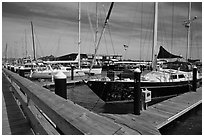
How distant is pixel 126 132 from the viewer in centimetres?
138

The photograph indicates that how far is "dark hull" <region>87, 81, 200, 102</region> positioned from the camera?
11273 mm

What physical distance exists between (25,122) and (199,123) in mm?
7708

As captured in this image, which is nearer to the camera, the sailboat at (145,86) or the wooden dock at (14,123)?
the wooden dock at (14,123)

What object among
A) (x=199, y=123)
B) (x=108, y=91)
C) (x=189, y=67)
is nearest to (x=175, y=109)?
(x=199, y=123)

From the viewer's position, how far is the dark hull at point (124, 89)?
37.0ft

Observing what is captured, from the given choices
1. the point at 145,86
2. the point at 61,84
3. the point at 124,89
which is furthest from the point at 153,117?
the point at 145,86

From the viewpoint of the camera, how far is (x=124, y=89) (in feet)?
37.2

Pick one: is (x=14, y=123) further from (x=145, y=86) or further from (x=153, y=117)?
(x=145, y=86)

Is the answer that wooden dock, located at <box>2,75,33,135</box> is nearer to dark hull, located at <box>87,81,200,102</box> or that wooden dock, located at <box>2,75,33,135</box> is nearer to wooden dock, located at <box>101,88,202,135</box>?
wooden dock, located at <box>101,88,202,135</box>

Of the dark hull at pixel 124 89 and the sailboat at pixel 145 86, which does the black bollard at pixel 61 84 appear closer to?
the sailboat at pixel 145 86

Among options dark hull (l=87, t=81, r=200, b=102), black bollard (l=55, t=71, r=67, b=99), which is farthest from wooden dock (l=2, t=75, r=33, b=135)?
dark hull (l=87, t=81, r=200, b=102)

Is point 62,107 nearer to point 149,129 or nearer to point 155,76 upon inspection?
point 149,129

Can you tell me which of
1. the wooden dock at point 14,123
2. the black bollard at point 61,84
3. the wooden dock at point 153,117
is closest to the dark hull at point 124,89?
the wooden dock at point 153,117

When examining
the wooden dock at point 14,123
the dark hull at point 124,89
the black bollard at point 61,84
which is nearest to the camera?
the black bollard at point 61,84
